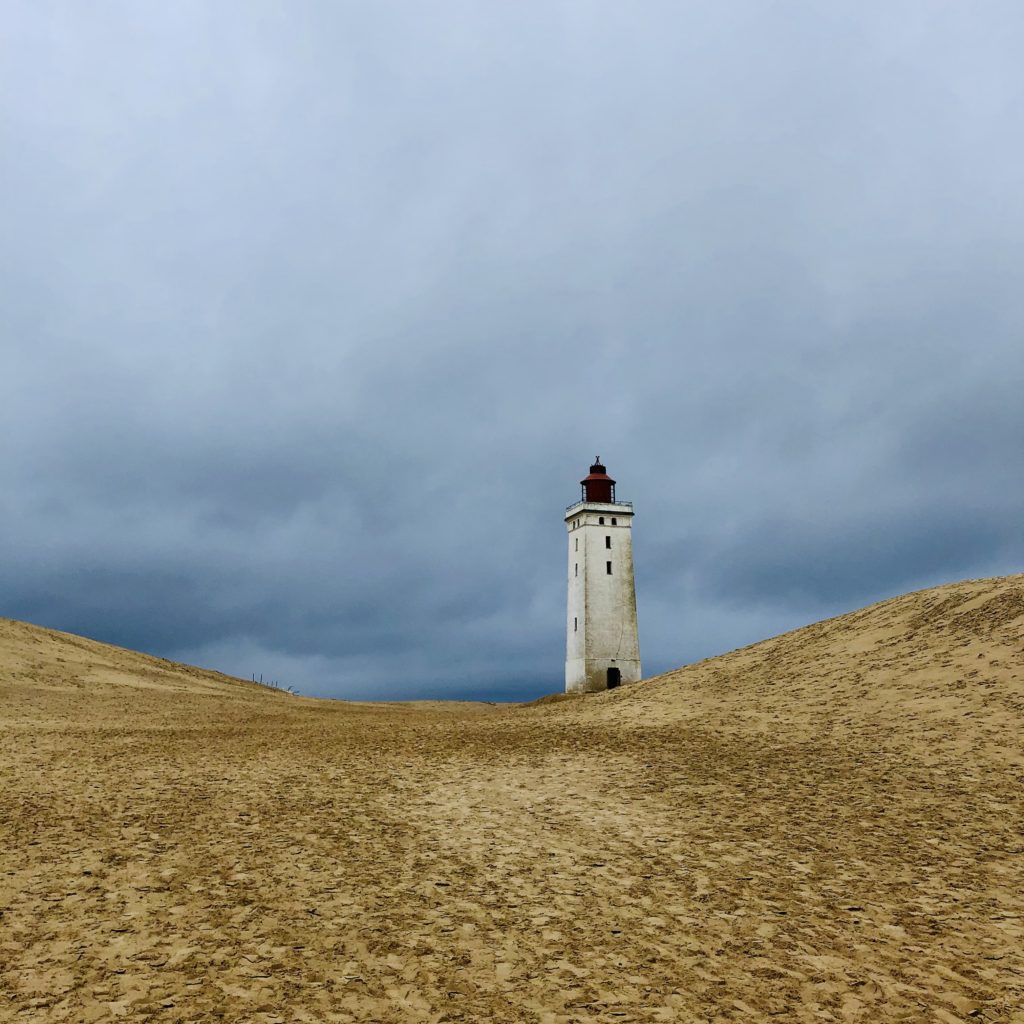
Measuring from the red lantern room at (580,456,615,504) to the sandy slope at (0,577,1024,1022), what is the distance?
116ft

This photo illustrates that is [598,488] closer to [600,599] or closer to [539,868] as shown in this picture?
[600,599]

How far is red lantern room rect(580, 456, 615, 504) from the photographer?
58188mm

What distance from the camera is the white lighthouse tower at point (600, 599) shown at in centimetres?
5444

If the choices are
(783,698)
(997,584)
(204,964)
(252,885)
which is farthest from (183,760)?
(997,584)

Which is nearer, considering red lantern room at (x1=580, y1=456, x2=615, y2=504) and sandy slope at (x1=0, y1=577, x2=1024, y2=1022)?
sandy slope at (x1=0, y1=577, x2=1024, y2=1022)

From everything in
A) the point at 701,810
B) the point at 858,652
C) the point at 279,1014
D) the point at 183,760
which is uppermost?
the point at 858,652

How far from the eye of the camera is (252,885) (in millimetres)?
10547

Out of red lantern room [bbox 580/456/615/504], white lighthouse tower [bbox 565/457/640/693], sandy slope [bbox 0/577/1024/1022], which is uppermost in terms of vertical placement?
red lantern room [bbox 580/456/615/504]

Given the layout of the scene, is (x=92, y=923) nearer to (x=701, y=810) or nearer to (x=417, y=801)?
(x=417, y=801)

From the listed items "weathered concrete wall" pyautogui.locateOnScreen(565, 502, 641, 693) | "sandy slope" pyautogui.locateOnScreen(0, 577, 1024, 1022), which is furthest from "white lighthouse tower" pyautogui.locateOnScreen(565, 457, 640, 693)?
"sandy slope" pyautogui.locateOnScreen(0, 577, 1024, 1022)

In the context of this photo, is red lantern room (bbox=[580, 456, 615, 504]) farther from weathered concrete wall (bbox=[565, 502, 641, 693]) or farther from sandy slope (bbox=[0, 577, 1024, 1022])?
sandy slope (bbox=[0, 577, 1024, 1022])

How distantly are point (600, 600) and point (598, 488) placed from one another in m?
8.48

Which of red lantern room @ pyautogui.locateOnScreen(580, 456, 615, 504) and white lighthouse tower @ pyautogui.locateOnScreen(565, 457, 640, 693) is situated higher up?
Result: red lantern room @ pyautogui.locateOnScreen(580, 456, 615, 504)

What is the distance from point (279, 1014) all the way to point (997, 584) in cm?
3035
